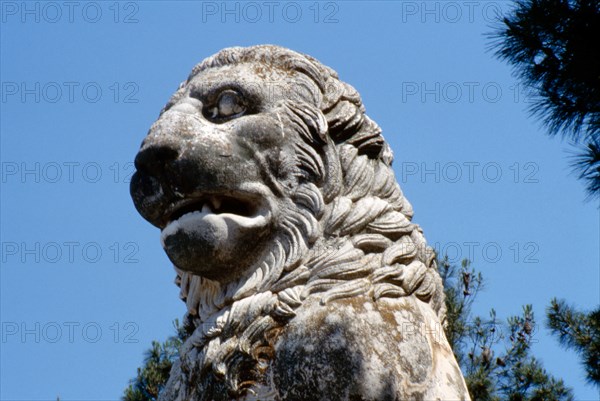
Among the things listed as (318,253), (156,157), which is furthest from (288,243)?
(156,157)

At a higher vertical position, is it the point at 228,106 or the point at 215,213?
the point at 228,106

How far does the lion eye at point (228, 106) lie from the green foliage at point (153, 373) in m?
4.03

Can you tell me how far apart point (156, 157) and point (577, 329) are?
165 inches

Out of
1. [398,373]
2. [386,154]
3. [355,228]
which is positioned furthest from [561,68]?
[398,373]

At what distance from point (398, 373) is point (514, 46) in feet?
10.3

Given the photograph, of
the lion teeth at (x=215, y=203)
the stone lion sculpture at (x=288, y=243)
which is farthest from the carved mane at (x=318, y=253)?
the lion teeth at (x=215, y=203)

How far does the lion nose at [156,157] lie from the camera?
4715 millimetres

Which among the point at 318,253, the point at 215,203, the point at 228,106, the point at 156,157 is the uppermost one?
A: the point at 228,106

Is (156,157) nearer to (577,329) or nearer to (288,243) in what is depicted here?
(288,243)

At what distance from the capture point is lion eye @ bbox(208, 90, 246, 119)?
4.88 metres

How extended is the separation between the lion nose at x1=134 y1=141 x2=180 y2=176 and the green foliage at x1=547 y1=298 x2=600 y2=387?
389 centimetres

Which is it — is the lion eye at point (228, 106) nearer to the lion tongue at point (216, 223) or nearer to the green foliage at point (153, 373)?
the lion tongue at point (216, 223)

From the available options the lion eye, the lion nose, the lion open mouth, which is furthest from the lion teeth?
the lion eye

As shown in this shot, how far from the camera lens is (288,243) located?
15.4ft
